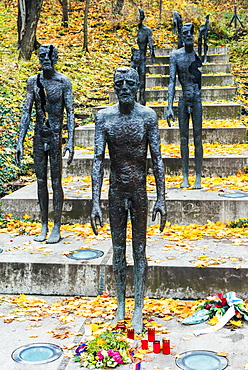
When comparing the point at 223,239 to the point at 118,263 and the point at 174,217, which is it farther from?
the point at 118,263

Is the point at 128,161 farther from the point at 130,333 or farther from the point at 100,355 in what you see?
the point at 100,355

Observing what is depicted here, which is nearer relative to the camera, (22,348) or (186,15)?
(22,348)

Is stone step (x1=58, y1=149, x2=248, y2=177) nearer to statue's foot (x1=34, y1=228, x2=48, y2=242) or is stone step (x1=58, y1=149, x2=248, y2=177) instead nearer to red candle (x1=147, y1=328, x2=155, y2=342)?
statue's foot (x1=34, y1=228, x2=48, y2=242)

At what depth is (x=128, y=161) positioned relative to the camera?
475 cm

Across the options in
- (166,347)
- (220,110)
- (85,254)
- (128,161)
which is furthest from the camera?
(220,110)

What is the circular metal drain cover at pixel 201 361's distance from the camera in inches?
168

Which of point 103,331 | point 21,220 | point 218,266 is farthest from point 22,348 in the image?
point 21,220

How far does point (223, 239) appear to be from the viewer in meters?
6.97

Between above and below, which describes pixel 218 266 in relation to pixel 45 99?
below

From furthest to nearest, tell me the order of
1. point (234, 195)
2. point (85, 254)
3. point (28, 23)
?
point (28, 23)
point (234, 195)
point (85, 254)

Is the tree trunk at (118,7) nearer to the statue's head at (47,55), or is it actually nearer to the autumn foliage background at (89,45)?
the autumn foliage background at (89,45)

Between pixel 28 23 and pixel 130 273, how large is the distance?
513 inches

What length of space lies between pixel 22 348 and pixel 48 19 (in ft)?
68.7

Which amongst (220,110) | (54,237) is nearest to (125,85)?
(54,237)
